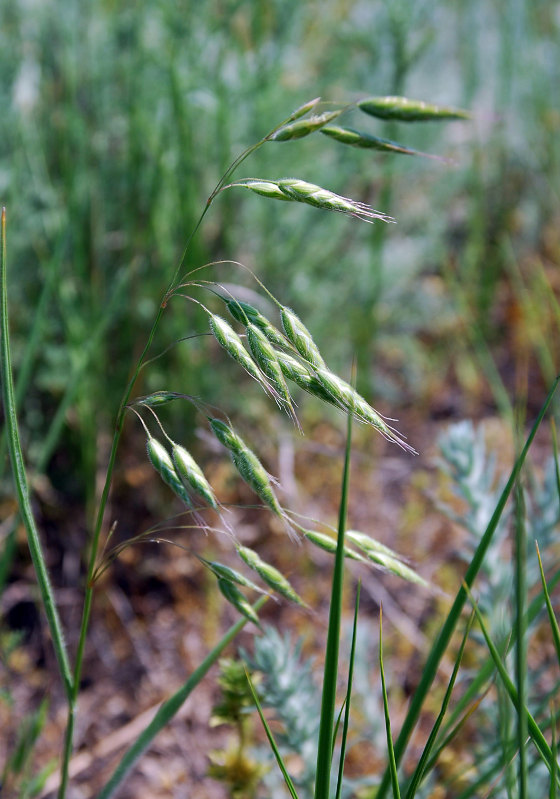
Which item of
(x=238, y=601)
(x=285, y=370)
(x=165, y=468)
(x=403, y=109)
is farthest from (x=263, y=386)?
(x=403, y=109)

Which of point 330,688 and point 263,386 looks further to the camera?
point 263,386

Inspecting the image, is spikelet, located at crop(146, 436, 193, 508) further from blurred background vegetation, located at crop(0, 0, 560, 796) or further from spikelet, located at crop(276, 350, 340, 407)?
blurred background vegetation, located at crop(0, 0, 560, 796)

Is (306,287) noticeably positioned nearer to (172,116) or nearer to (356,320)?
(356,320)

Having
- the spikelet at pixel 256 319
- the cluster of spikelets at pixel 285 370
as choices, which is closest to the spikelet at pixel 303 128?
the cluster of spikelets at pixel 285 370

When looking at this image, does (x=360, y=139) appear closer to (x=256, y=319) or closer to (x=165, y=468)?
(x=256, y=319)

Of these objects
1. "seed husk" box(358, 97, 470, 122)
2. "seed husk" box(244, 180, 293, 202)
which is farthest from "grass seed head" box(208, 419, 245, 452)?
"seed husk" box(358, 97, 470, 122)

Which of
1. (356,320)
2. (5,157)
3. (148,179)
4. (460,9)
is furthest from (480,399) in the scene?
(460,9)
